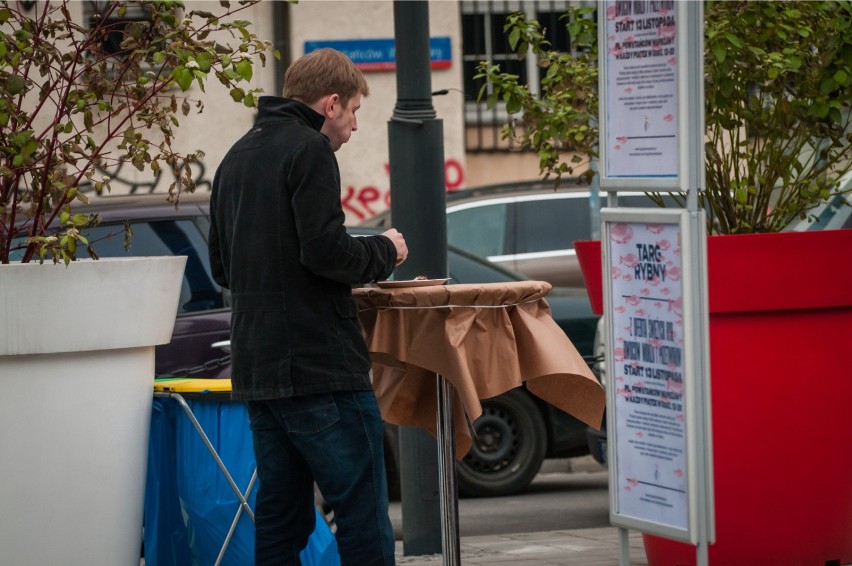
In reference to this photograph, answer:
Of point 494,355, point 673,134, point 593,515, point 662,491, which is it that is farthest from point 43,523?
point 593,515

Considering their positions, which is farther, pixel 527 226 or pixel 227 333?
pixel 527 226

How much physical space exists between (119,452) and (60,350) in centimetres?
40

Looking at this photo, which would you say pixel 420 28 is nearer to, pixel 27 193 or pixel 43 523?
pixel 27 193

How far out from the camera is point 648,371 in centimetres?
337

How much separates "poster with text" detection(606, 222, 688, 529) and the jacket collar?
855mm

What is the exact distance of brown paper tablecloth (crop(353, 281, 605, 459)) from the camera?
12.2 feet

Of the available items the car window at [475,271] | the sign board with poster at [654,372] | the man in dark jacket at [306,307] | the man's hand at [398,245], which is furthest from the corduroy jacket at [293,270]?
the car window at [475,271]

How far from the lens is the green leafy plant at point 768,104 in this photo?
4.62 m

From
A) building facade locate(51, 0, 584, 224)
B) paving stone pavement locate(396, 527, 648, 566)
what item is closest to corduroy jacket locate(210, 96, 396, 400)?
paving stone pavement locate(396, 527, 648, 566)

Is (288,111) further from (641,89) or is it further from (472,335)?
(641,89)

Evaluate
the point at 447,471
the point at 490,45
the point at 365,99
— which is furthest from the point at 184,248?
the point at 490,45

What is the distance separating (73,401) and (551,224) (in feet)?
20.5

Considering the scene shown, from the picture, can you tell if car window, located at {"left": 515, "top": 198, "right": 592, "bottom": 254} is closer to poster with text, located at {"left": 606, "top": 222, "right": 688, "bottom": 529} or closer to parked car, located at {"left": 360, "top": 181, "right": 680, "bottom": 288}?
parked car, located at {"left": 360, "top": 181, "right": 680, "bottom": 288}

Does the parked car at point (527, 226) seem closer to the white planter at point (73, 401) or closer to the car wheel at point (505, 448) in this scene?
the car wheel at point (505, 448)
